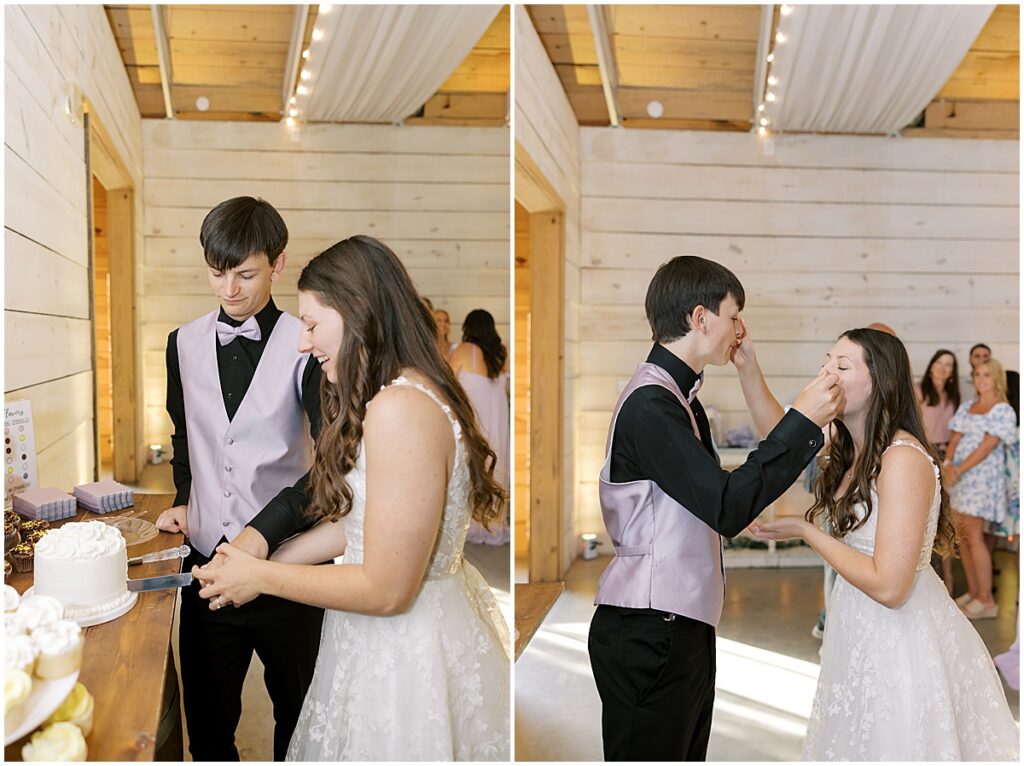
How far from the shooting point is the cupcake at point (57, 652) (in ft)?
2.97

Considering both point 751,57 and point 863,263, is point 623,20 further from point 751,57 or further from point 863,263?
point 863,263

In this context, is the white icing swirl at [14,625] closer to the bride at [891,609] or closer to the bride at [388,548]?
the bride at [388,548]

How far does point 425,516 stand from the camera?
1144 millimetres

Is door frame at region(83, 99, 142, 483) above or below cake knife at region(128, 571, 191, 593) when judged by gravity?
above

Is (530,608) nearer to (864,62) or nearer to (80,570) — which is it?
(80,570)

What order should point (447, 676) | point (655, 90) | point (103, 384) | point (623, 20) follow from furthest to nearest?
1. point (655, 90)
2. point (623, 20)
3. point (103, 384)
4. point (447, 676)

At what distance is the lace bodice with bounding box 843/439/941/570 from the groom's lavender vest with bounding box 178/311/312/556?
3.49ft

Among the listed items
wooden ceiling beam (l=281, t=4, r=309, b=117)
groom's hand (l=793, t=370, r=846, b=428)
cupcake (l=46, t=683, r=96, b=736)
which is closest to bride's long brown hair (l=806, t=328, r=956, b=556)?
groom's hand (l=793, t=370, r=846, b=428)

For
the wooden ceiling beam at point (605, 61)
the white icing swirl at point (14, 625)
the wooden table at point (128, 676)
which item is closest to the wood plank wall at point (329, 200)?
the wooden ceiling beam at point (605, 61)

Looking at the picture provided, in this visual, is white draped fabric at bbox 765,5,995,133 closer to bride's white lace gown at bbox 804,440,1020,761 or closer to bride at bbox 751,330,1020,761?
bride at bbox 751,330,1020,761

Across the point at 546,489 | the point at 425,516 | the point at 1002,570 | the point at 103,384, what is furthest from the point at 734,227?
the point at 425,516

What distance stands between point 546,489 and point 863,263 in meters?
2.21

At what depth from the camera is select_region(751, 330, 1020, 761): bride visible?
1.50 metres

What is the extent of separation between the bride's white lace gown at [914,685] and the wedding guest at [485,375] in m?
2.55
